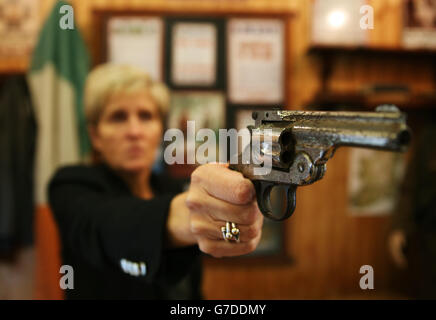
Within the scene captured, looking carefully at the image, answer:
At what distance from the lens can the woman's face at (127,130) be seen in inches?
40.8

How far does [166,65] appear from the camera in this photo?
193 cm

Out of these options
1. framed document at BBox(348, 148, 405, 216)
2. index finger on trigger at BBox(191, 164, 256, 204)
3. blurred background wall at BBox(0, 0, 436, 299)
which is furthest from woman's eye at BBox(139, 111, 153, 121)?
framed document at BBox(348, 148, 405, 216)

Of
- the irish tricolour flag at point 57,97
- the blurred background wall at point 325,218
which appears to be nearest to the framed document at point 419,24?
the blurred background wall at point 325,218

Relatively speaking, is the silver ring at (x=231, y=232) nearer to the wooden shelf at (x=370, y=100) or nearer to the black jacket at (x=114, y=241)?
the black jacket at (x=114, y=241)

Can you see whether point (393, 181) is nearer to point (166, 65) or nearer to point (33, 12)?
point (166, 65)

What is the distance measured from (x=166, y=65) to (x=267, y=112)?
1.49 meters

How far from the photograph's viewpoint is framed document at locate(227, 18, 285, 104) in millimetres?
1956

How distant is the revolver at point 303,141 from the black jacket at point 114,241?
0.85ft

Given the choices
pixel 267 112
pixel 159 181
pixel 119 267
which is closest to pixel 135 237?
pixel 119 267

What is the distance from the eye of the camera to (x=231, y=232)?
0.61 meters

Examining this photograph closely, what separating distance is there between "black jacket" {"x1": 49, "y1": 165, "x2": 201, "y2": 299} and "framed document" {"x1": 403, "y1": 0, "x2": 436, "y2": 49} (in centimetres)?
191
